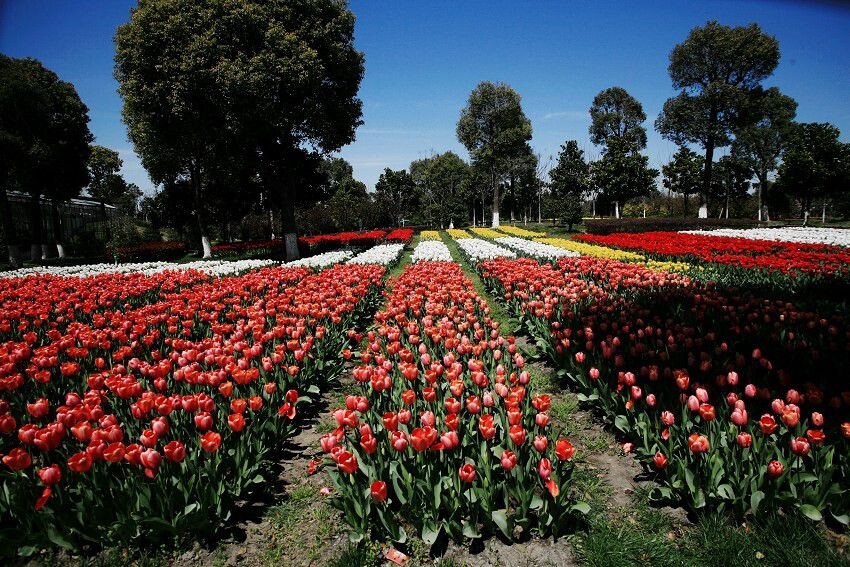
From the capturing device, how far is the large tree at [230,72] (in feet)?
61.9

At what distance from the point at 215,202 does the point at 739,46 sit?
1941 inches

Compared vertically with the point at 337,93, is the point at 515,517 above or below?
below

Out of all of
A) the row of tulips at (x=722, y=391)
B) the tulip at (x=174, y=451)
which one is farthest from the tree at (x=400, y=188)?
the tulip at (x=174, y=451)

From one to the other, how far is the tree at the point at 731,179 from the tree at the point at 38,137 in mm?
69961

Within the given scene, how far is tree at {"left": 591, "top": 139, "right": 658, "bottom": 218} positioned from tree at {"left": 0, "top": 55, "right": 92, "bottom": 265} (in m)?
49.5

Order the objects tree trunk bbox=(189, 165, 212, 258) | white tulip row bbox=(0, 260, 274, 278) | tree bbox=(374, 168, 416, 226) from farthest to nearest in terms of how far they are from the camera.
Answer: tree bbox=(374, 168, 416, 226), tree trunk bbox=(189, 165, 212, 258), white tulip row bbox=(0, 260, 274, 278)

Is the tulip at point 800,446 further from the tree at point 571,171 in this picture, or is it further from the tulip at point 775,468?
the tree at point 571,171

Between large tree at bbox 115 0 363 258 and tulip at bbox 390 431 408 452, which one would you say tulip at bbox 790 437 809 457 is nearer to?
tulip at bbox 390 431 408 452

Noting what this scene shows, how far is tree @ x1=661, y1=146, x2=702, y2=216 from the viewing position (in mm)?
58031

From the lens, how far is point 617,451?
4.20 m

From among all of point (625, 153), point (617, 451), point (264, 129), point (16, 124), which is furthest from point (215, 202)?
point (625, 153)

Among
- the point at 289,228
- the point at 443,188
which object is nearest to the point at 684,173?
the point at 443,188

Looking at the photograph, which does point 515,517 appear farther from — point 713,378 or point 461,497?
point 713,378

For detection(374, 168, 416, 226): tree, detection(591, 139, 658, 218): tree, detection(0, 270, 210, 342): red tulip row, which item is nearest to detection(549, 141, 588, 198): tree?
detection(591, 139, 658, 218): tree
